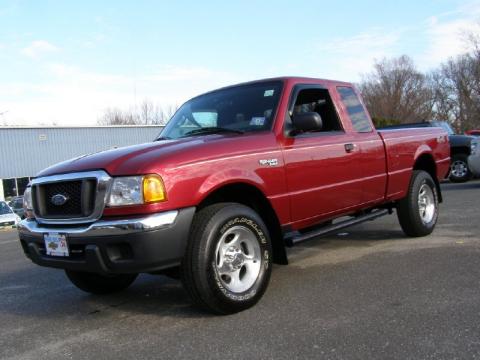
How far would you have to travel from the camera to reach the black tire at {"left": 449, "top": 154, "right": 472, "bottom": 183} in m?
13.9

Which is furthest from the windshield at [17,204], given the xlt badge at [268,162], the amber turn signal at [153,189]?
the amber turn signal at [153,189]

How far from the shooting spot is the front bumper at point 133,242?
323 centimetres

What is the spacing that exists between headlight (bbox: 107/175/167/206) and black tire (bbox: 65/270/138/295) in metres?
1.39

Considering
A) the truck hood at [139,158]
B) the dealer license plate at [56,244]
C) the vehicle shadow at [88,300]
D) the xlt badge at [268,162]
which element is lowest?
the vehicle shadow at [88,300]

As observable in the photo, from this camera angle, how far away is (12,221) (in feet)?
55.4

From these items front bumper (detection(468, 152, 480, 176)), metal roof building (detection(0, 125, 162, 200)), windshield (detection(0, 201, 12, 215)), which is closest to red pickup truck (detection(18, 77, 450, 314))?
front bumper (detection(468, 152, 480, 176))

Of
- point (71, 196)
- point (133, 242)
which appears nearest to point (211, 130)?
point (71, 196)

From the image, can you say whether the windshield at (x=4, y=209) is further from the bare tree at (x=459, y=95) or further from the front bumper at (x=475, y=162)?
the bare tree at (x=459, y=95)

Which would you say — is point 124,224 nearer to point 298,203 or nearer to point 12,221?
point 298,203

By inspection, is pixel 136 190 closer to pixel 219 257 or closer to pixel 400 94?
pixel 219 257

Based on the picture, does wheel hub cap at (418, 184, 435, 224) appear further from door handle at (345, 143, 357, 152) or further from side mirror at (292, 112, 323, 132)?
side mirror at (292, 112, 323, 132)

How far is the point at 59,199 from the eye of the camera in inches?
143

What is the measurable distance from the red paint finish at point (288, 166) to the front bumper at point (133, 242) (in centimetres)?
9

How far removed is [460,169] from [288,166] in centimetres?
1134
